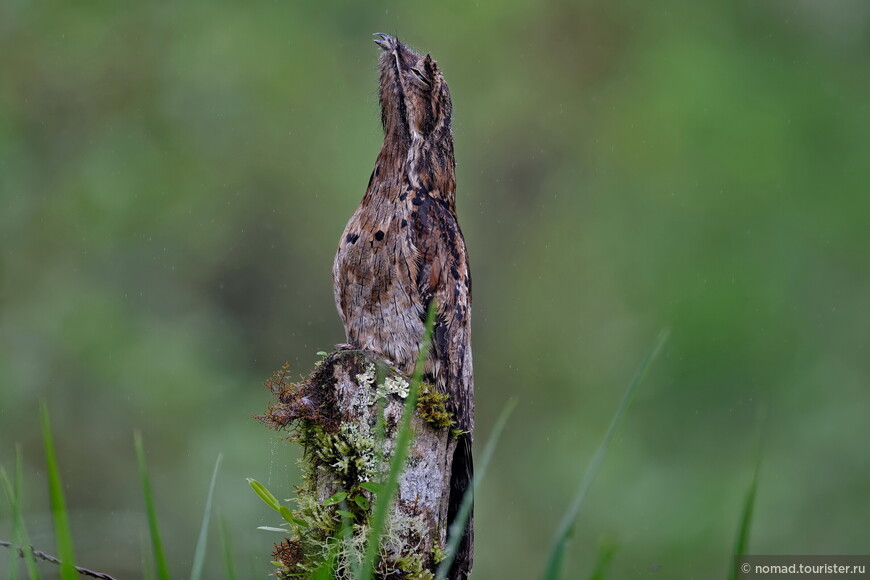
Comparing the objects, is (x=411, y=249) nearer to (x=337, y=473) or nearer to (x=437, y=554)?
(x=337, y=473)

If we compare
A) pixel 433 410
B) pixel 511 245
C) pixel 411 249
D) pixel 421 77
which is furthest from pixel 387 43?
pixel 511 245

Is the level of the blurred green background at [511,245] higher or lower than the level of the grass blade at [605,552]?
higher

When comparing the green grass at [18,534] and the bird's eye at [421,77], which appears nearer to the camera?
the green grass at [18,534]

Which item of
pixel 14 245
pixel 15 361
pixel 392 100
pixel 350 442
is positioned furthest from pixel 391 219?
pixel 14 245

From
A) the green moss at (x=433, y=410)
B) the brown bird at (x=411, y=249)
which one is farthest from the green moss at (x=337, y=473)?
the brown bird at (x=411, y=249)

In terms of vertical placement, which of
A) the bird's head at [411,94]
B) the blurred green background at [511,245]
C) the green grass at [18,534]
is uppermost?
the blurred green background at [511,245]

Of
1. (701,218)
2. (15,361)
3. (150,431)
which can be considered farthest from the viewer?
(701,218)

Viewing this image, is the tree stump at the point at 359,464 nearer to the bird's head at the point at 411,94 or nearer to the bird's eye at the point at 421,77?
the bird's head at the point at 411,94

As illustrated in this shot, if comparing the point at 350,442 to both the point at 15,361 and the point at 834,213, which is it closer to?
the point at 15,361
